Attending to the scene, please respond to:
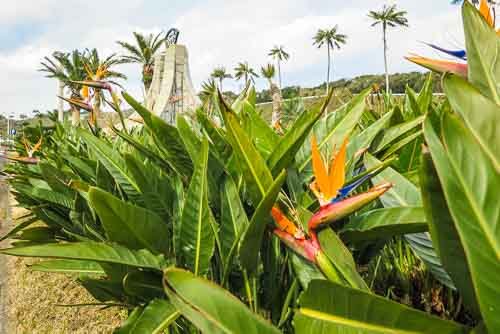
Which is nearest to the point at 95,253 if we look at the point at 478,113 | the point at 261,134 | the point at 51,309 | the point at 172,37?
the point at 261,134

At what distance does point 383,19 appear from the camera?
3897cm

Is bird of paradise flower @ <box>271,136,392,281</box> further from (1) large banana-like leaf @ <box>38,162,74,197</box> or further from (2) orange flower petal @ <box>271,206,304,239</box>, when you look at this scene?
(1) large banana-like leaf @ <box>38,162,74,197</box>

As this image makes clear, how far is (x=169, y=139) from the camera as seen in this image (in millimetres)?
1024

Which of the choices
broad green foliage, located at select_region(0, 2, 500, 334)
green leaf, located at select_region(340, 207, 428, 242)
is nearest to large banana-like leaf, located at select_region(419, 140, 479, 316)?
broad green foliage, located at select_region(0, 2, 500, 334)

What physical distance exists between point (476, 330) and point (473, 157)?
0.20 meters

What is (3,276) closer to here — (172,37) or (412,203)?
(412,203)

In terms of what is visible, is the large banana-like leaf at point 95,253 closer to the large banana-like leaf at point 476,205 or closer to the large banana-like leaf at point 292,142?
the large banana-like leaf at point 292,142

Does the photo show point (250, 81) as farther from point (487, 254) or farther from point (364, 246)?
point (487, 254)

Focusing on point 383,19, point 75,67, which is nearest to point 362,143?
point 75,67

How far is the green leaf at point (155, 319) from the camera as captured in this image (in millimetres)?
771

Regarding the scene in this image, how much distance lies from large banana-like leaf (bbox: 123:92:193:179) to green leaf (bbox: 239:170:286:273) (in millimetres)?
387

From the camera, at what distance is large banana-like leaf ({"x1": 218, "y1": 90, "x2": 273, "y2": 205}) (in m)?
0.70

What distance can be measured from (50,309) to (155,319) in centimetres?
190

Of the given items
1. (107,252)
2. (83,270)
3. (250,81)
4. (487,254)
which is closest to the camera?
(487,254)
